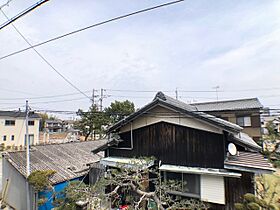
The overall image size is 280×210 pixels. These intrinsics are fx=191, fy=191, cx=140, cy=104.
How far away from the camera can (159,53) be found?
1172cm

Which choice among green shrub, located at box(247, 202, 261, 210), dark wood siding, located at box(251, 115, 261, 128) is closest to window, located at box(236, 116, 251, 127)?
dark wood siding, located at box(251, 115, 261, 128)

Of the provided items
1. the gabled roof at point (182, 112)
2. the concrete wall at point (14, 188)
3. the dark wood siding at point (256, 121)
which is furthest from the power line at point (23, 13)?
the dark wood siding at point (256, 121)

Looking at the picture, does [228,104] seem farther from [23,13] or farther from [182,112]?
[23,13]

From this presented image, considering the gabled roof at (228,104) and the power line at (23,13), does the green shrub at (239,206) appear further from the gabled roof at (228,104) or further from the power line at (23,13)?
the gabled roof at (228,104)

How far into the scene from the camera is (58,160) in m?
14.5

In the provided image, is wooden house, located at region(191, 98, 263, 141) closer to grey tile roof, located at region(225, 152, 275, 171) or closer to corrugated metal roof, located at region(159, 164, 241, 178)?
grey tile roof, located at region(225, 152, 275, 171)

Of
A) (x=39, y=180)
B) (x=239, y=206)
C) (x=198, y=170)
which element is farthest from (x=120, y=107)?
(x=239, y=206)

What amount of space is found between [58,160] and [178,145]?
33.4ft

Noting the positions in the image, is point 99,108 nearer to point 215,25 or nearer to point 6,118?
point 6,118

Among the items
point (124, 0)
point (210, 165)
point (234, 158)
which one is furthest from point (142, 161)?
point (124, 0)

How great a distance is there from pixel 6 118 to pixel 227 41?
3909 centimetres

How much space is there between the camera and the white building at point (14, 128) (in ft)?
115

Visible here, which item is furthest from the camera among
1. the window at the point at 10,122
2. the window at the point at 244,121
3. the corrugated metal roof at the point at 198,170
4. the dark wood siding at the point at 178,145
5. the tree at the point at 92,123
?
the window at the point at 10,122

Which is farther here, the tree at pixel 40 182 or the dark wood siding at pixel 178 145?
the tree at pixel 40 182
